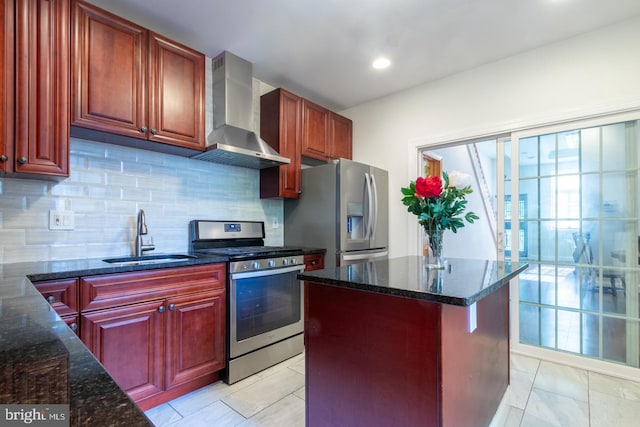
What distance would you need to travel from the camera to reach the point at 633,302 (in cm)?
236

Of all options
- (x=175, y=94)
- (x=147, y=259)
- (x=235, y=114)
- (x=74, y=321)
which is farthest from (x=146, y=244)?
(x=235, y=114)

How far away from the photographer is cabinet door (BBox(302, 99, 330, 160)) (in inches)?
130

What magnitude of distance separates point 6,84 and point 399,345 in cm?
228

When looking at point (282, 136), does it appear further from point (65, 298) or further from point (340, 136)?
point (65, 298)

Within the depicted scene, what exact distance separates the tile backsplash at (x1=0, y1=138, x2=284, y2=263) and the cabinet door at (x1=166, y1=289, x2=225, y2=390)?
2.27ft

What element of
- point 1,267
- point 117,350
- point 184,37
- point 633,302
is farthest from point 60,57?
point 633,302

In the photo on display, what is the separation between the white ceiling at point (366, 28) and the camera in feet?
7.14

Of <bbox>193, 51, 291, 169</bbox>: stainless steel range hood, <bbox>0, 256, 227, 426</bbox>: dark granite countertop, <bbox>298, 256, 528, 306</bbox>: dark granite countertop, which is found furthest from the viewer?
<bbox>193, 51, 291, 169</bbox>: stainless steel range hood

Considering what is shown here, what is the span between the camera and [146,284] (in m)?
1.86

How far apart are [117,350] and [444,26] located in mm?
3089

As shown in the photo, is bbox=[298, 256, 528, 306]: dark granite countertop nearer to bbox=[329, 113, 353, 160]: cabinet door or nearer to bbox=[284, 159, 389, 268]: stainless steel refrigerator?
bbox=[284, 159, 389, 268]: stainless steel refrigerator

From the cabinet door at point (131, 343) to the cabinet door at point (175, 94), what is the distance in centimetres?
118

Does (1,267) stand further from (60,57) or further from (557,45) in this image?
(557,45)

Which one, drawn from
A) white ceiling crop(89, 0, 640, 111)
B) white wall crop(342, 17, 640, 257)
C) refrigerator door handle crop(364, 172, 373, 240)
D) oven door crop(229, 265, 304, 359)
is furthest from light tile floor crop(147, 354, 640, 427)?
white ceiling crop(89, 0, 640, 111)
